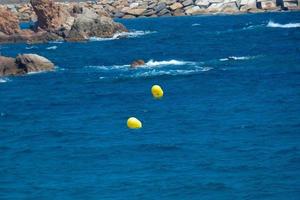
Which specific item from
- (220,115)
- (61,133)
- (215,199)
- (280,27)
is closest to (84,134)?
(61,133)

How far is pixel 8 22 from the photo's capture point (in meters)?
106

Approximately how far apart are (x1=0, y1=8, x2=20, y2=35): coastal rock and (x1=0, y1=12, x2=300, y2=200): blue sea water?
93.0 feet

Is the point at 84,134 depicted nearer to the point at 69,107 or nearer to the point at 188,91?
the point at 69,107

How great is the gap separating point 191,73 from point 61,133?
22150mm

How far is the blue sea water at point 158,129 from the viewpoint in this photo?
1271 inches

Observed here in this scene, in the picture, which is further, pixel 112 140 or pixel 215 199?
pixel 112 140

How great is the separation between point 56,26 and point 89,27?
559cm

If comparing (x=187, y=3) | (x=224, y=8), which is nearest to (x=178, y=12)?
(x=187, y=3)

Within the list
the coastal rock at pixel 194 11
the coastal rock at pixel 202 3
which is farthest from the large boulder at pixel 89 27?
the coastal rock at pixel 202 3

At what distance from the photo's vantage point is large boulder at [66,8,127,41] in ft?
328

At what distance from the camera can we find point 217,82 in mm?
57469

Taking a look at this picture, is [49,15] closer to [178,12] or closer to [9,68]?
[9,68]

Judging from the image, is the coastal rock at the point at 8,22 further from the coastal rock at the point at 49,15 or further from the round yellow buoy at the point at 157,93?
the round yellow buoy at the point at 157,93

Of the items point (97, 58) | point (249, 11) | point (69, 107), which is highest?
point (69, 107)
